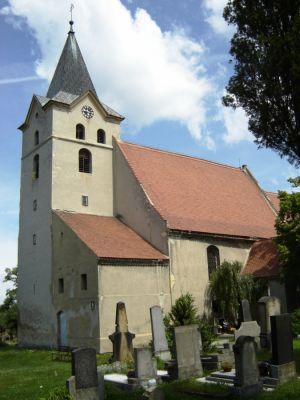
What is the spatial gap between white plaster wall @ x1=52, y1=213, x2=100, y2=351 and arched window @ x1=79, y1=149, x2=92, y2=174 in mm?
4472

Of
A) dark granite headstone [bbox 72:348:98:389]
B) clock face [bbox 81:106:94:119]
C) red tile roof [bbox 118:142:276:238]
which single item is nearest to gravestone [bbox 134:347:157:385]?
dark granite headstone [bbox 72:348:98:389]

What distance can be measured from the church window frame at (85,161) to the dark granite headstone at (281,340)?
788 inches

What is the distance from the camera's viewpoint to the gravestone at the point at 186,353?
13.0 m

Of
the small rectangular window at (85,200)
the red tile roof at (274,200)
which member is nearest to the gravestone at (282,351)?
the small rectangular window at (85,200)

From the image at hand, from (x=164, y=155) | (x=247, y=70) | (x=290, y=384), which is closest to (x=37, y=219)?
(x=164, y=155)

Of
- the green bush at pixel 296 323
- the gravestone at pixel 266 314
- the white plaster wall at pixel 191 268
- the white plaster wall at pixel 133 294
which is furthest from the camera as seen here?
the white plaster wall at pixel 191 268

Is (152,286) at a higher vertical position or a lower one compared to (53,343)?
higher

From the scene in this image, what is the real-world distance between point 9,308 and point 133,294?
72.4 ft

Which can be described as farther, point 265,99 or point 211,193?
point 211,193

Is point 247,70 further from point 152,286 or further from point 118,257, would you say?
point 152,286

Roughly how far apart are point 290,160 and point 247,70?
339cm

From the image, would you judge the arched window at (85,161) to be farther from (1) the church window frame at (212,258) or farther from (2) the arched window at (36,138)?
(1) the church window frame at (212,258)

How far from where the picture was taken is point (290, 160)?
51.2 feet

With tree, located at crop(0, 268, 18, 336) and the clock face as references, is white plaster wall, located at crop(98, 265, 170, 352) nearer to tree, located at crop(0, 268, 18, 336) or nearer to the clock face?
the clock face
